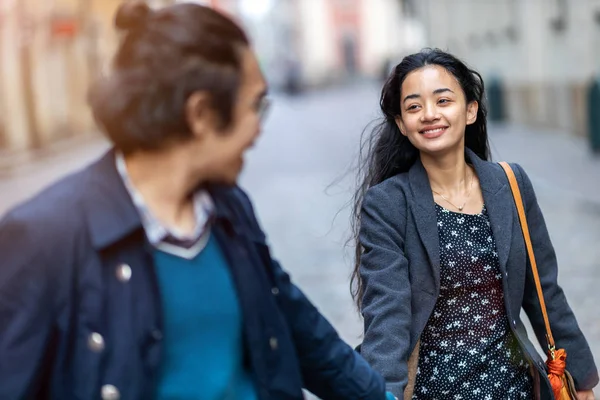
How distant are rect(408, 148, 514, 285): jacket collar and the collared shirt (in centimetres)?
112

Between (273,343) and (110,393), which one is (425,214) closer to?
(273,343)

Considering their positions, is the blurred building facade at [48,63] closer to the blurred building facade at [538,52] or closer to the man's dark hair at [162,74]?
the man's dark hair at [162,74]

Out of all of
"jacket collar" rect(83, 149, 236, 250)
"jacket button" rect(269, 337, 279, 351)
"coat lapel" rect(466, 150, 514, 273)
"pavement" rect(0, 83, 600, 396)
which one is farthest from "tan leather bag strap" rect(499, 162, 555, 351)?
"jacket collar" rect(83, 149, 236, 250)

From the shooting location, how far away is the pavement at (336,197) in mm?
7230

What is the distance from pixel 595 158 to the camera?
16125 millimetres

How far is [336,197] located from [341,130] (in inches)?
634

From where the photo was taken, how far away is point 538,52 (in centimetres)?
2327

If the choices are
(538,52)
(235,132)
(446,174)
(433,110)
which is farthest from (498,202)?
(538,52)

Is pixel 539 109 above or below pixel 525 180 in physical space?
below

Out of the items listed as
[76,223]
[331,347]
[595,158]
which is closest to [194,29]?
[76,223]

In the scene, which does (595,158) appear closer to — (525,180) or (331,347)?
(525,180)

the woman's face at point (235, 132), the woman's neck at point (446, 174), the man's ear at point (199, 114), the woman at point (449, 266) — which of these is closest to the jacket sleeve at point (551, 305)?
the woman at point (449, 266)

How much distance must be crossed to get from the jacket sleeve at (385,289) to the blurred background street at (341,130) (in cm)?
32

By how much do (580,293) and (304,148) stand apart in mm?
18048
